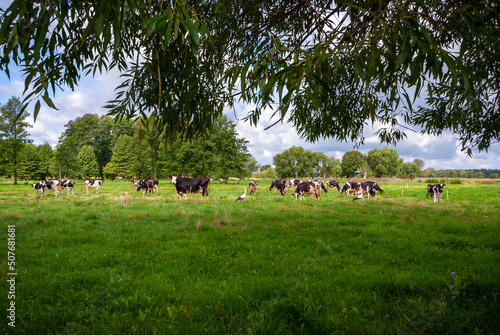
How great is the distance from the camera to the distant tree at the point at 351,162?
73.6 m

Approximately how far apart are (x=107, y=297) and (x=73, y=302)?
0.55m

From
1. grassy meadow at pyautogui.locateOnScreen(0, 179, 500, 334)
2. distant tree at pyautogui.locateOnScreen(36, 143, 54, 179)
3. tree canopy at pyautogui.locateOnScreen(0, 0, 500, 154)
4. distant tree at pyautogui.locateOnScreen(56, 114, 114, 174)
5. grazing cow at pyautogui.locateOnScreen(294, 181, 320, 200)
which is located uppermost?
distant tree at pyautogui.locateOnScreen(56, 114, 114, 174)

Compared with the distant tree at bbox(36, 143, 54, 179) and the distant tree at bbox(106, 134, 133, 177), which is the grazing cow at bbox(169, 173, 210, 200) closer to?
the distant tree at bbox(106, 134, 133, 177)

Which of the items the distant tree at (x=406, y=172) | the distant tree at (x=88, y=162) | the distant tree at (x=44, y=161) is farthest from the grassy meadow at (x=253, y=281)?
the distant tree at (x=406, y=172)

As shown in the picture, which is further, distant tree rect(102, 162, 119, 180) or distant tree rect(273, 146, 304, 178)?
distant tree rect(273, 146, 304, 178)

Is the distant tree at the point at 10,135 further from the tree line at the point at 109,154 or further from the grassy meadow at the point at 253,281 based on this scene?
the grassy meadow at the point at 253,281

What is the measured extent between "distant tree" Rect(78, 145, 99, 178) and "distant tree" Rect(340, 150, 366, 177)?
6825 cm

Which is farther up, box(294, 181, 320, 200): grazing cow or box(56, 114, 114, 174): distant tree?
box(56, 114, 114, 174): distant tree

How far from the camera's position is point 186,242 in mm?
6039

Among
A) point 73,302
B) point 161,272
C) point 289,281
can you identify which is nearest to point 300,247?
point 289,281

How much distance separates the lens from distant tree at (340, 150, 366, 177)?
73550 millimetres

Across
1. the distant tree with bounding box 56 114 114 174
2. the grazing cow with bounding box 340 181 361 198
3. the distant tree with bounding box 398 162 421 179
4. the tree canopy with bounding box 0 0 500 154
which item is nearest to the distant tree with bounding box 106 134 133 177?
the distant tree with bounding box 56 114 114 174

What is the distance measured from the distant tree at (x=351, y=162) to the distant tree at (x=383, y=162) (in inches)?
137

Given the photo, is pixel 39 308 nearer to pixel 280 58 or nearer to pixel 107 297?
pixel 107 297
